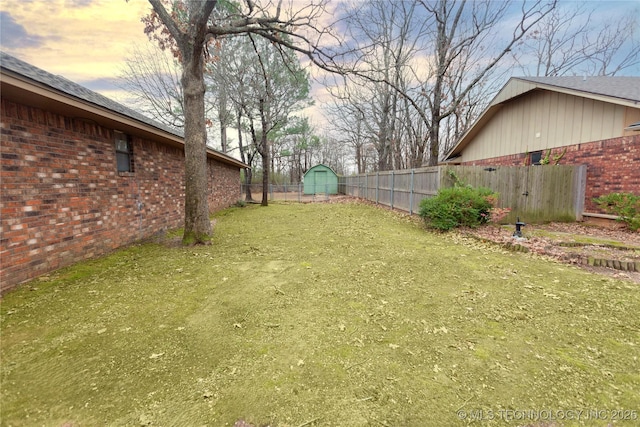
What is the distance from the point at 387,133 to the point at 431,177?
11617 mm

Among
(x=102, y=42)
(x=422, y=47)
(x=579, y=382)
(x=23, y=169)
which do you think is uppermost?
(x=422, y=47)

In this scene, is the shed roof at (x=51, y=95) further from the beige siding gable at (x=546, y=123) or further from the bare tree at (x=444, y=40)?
the beige siding gable at (x=546, y=123)

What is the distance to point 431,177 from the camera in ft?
31.2

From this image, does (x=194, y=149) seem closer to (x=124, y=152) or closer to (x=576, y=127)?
(x=124, y=152)

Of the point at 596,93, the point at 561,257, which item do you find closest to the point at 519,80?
the point at 596,93

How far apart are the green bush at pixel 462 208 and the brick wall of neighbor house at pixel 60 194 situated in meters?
7.53

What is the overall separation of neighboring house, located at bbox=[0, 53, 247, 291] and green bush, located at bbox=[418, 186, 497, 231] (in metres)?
7.32

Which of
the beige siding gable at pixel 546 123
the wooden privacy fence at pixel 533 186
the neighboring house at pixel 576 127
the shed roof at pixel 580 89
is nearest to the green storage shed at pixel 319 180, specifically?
the beige siding gable at pixel 546 123

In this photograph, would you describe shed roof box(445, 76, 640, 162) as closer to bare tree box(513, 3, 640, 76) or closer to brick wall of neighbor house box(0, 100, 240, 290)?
bare tree box(513, 3, 640, 76)

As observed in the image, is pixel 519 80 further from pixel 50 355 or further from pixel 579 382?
pixel 50 355

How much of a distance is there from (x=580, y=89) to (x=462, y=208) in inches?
215

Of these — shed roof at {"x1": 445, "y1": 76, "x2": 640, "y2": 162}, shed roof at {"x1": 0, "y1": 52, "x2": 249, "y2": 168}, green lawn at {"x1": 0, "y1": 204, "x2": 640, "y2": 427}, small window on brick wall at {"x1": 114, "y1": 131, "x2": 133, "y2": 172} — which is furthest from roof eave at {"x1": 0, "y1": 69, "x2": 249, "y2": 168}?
shed roof at {"x1": 445, "y1": 76, "x2": 640, "y2": 162}

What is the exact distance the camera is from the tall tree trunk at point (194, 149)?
5.83m

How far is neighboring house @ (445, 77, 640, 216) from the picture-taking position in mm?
7414
